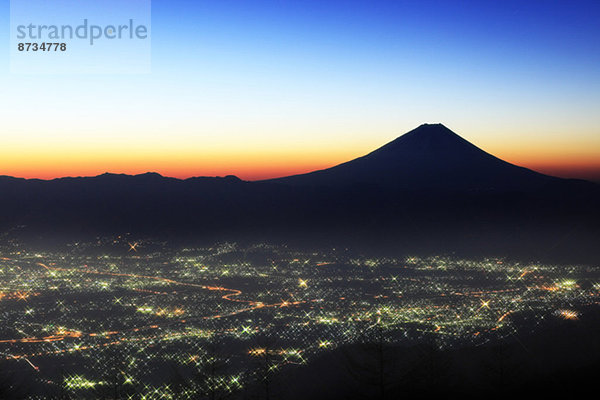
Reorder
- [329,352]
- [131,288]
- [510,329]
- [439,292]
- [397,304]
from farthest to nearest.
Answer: [131,288]
[439,292]
[397,304]
[510,329]
[329,352]

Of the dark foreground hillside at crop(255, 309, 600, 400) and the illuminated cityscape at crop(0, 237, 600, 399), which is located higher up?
the dark foreground hillside at crop(255, 309, 600, 400)

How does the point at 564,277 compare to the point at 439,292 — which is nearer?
the point at 439,292

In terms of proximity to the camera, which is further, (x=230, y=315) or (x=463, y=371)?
(x=230, y=315)

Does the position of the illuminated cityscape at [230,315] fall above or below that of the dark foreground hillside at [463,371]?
below

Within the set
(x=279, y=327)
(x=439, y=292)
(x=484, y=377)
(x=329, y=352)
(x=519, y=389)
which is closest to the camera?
(x=519, y=389)

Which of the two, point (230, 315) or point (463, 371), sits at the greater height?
point (463, 371)

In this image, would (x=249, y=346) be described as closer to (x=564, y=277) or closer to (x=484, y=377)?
(x=484, y=377)

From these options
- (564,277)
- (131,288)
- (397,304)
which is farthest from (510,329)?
(131,288)

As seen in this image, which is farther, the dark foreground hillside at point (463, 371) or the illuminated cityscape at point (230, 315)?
the illuminated cityscape at point (230, 315)
